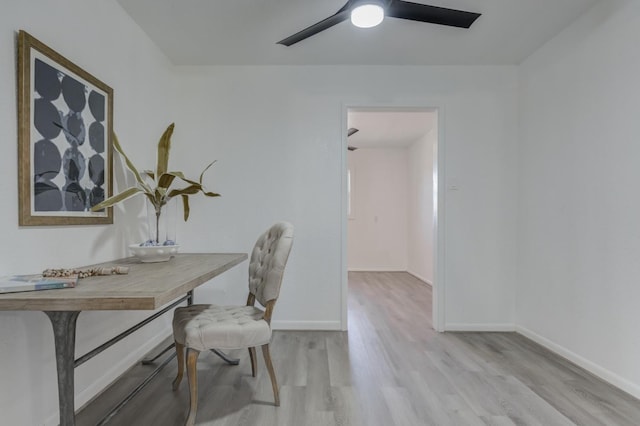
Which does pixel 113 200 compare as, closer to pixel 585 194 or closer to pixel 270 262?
pixel 270 262

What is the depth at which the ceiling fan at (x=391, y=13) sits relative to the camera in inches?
68.8

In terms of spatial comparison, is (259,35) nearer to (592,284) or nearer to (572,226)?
(572,226)

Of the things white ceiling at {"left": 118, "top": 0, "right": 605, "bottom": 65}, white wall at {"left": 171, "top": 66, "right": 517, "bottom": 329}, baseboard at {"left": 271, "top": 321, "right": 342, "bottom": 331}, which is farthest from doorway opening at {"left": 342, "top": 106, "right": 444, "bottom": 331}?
white ceiling at {"left": 118, "top": 0, "right": 605, "bottom": 65}

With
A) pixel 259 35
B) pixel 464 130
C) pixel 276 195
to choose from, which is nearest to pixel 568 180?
pixel 464 130

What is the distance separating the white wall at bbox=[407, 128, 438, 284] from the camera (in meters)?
5.10

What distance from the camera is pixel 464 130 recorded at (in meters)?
3.00

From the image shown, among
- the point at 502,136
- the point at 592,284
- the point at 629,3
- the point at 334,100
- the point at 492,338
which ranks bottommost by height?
the point at 492,338

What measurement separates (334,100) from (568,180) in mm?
2002

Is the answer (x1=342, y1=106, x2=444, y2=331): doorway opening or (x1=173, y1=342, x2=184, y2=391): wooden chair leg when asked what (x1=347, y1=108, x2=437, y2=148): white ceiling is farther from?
(x1=173, y1=342, x2=184, y2=391): wooden chair leg

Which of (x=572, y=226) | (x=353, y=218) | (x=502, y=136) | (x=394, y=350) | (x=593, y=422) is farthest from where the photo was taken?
(x=353, y=218)

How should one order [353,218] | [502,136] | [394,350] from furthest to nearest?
[353,218] < [502,136] < [394,350]

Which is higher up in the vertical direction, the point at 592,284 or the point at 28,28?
the point at 28,28

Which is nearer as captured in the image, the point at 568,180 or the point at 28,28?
the point at 28,28

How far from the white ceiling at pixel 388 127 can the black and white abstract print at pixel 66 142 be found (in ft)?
9.57
